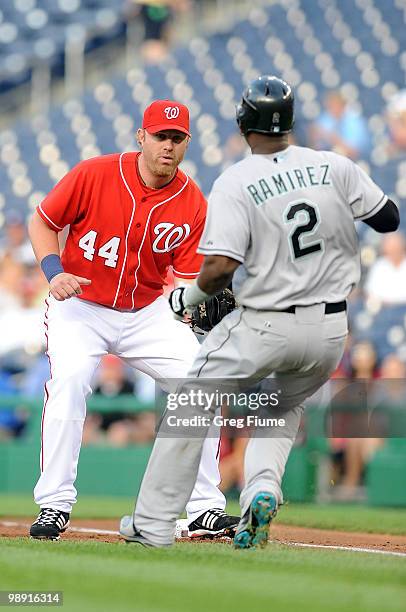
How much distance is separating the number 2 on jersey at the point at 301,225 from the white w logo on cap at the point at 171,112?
121cm

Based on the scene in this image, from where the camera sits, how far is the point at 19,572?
354cm

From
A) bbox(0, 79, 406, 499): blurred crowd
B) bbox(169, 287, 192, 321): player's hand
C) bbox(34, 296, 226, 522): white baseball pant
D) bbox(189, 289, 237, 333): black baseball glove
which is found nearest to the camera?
bbox(169, 287, 192, 321): player's hand

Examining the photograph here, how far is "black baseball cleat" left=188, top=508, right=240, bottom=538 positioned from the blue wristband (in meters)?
1.28

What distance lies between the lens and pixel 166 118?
505 centimetres

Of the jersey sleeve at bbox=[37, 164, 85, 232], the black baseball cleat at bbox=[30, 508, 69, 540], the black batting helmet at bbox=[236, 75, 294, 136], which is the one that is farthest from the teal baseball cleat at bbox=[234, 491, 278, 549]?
the jersey sleeve at bbox=[37, 164, 85, 232]

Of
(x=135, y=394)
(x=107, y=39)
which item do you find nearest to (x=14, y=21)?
(x=107, y=39)

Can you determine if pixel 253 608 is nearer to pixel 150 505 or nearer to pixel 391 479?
pixel 150 505

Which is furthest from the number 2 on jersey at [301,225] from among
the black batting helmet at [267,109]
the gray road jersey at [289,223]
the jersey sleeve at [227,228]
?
the black batting helmet at [267,109]

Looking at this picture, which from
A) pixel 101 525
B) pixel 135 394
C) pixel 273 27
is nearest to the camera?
pixel 101 525

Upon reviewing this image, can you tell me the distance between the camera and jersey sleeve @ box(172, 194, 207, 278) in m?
5.32

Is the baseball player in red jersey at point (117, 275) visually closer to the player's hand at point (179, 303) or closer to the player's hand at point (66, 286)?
the player's hand at point (66, 286)

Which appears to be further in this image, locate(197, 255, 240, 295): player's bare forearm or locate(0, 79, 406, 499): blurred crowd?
locate(0, 79, 406, 499): blurred crowd

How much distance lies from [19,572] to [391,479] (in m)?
5.65

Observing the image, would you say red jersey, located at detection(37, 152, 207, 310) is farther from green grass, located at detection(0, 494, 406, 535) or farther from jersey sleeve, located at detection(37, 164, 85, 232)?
green grass, located at detection(0, 494, 406, 535)
